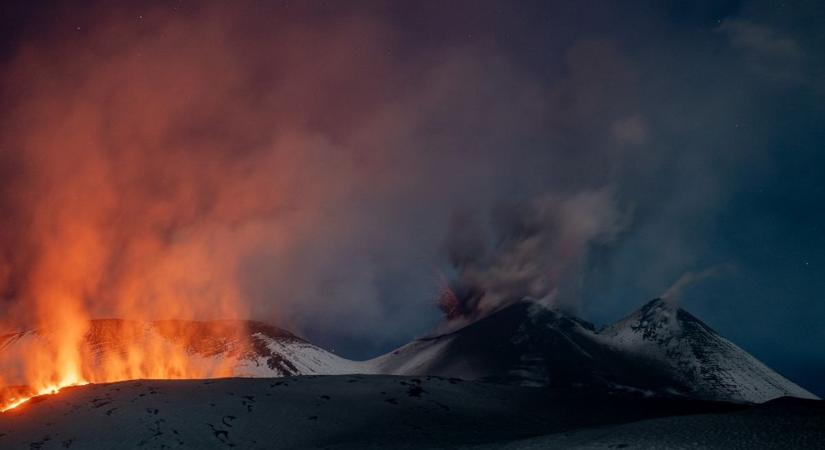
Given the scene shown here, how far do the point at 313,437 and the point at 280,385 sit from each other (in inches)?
596

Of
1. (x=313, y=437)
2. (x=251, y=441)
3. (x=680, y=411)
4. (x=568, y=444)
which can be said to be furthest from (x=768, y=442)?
(x=680, y=411)

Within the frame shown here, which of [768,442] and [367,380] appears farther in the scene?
[367,380]


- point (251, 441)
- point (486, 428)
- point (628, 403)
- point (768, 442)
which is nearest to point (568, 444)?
point (768, 442)

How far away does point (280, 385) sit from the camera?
58.8m

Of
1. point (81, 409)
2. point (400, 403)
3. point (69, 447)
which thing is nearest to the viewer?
point (69, 447)

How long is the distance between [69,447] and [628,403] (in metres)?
64.0

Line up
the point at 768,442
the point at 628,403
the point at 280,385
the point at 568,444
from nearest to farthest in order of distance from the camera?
1. the point at 768,442
2. the point at 568,444
3. the point at 280,385
4. the point at 628,403

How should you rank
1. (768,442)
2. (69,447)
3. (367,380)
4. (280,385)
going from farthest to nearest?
(367,380) → (280,385) → (69,447) → (768,442)

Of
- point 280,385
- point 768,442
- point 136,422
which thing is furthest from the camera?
point 280,385

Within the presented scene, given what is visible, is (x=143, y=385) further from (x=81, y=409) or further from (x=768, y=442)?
(x=768, y=442)

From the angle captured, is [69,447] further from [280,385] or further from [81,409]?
[280,385]

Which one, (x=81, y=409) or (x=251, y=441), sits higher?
(x=81, y=409)

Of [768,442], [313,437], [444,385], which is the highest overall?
[444,385]

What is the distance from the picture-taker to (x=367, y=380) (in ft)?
206
